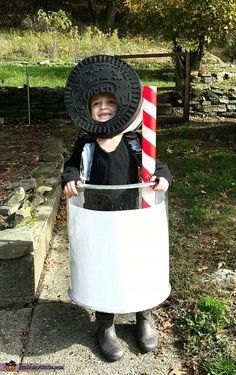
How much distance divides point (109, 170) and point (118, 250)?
1.57 ft

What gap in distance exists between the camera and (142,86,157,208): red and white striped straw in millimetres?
2736

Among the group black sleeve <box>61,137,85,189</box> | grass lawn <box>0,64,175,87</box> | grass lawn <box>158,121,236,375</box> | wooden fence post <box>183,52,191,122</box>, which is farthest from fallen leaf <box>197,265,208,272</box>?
grass lawn <box>0,64,175,87</box>

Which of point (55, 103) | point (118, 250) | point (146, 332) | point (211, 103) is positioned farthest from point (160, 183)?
point (211, 103)

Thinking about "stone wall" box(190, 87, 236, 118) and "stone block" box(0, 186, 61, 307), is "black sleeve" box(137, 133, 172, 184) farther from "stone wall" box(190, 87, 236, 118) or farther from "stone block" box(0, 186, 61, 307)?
"stone wall" box(190, 87, 236, 118)

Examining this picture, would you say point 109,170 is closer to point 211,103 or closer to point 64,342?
point 64,342

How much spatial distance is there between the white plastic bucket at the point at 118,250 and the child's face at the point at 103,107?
1.30 feet

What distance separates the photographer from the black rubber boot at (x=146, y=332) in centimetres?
303

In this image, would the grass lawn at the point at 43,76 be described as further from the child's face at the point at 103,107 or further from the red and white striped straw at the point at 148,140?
the red and white striped straw at the point at 148,140

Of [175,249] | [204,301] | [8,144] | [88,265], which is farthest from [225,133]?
[88,265]

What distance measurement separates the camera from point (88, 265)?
2830 millimetres

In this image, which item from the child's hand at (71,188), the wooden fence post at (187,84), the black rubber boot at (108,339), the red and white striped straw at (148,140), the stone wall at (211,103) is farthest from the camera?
the stone wall at (211,103)

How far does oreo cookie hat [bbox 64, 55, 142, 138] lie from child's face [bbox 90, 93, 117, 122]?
0.07 metres

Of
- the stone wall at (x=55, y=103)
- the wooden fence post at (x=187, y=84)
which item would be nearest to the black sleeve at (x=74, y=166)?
the wooden fence post at (x=187, y=84)

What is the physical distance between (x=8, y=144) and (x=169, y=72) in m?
8.56
